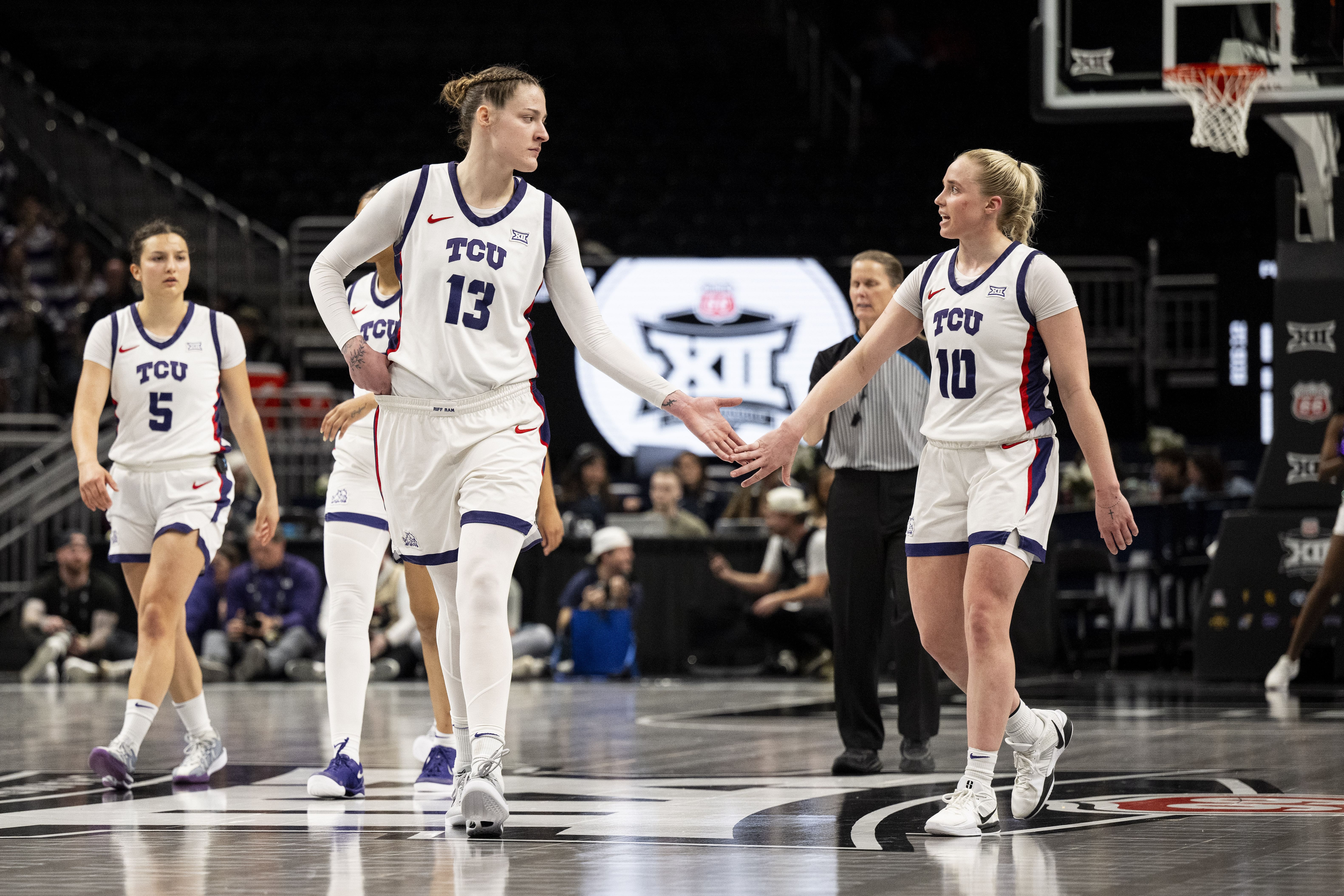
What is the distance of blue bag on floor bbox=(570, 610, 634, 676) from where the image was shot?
13508mm

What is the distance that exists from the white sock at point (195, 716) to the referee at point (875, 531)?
262 centimetres

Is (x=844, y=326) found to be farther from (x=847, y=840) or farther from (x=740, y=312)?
(x=847, y=840)

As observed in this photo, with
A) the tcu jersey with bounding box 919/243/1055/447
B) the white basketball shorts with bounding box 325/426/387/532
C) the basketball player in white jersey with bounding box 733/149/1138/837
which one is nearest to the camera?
the basketball player in white jersey with bounding box 733/149/1138/837

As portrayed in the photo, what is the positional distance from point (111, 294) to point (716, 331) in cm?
668

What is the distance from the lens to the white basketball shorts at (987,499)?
5.09 metres

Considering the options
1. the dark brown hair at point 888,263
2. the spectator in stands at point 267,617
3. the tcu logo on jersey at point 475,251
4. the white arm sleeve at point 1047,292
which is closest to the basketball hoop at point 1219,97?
the dark brown hair at point 888,263

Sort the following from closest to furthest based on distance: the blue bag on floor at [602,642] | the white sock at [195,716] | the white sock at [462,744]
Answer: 1. the white sock at [462,744]
2. the white sock at [195,716]
3. the blue bag on floor at [602,642]

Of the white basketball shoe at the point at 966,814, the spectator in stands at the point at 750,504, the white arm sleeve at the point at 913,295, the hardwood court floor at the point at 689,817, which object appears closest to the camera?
the hardwood court floor at the point at 689,817

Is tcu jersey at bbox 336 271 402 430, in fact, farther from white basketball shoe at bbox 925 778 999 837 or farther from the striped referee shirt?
white basketball shoe at bbox 925 778 999 837

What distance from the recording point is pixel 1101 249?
21.4 m

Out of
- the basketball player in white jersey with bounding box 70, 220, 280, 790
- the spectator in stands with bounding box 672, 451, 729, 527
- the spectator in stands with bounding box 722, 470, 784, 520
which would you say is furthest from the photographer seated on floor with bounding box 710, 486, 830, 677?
the basketball player in white jersey with bounding box 70, 220, 280, 790

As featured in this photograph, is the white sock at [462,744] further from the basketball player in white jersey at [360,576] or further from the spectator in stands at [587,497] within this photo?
the spectator in stands at [587,497]

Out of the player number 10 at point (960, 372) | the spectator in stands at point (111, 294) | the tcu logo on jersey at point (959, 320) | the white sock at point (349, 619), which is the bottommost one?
the white sock at point (349, 619)

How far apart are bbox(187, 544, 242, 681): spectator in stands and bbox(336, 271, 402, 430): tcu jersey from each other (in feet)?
25.3
